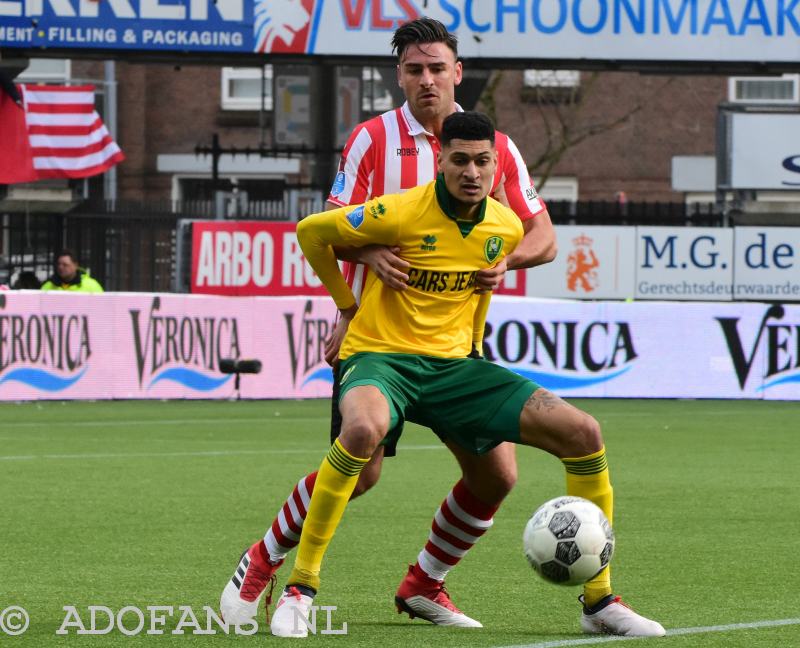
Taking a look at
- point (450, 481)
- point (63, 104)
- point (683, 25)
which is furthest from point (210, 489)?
point (63, 104)

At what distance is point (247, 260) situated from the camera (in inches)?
947

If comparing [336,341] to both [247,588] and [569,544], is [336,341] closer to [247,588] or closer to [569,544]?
[247,588]

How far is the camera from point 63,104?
27078mm

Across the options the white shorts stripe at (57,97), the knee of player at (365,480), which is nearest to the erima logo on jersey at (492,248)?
the knee of player at (365,480)

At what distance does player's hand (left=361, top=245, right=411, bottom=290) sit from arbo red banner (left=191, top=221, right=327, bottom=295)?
1746cm

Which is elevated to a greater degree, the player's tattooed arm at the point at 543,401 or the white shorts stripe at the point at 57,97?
the white shorts stripe at the point at 57,97

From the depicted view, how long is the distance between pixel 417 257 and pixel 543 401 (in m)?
0.69

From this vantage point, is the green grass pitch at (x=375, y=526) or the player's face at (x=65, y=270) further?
the player's face at (x=65, y=270)

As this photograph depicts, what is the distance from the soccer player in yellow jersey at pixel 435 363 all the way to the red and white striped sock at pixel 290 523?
0.22 metres

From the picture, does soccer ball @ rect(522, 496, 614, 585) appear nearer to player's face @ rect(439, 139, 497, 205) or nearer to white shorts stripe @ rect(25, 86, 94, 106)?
player's face @ rect(439, 139, 497, 205)

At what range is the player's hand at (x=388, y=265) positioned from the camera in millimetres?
6273

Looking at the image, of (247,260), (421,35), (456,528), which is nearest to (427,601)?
(456,528)
